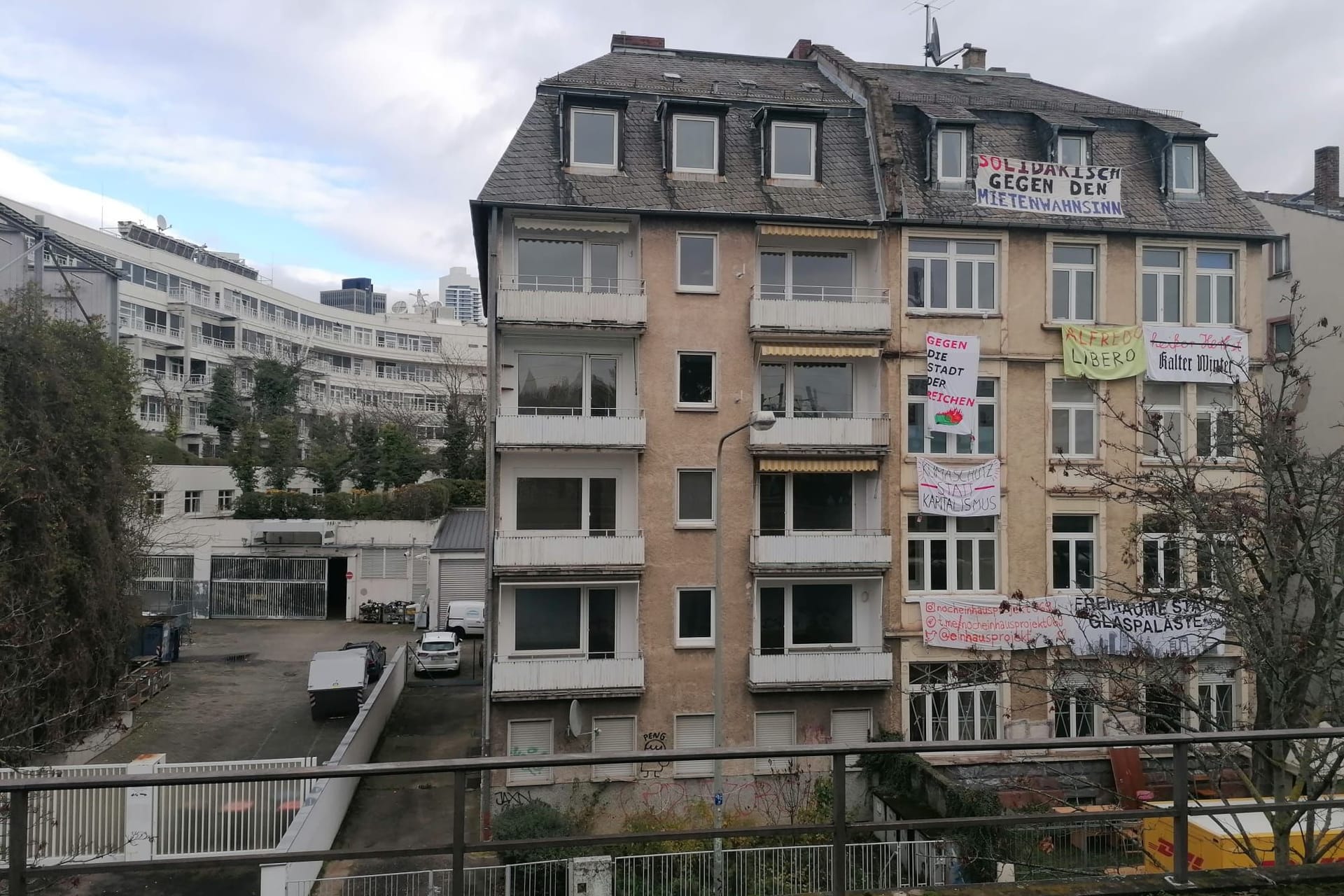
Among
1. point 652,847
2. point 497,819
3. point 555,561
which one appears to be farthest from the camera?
point 555,561

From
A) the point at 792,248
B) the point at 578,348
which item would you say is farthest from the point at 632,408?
the point at 792,248

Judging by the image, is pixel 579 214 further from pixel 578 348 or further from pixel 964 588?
pixel 964 588

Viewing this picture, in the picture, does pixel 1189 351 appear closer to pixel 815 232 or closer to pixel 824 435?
pixel 824 435

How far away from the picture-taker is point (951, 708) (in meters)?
19.8

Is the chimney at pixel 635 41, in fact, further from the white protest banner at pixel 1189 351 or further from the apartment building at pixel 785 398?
the white protest banner at pixel 1189 351

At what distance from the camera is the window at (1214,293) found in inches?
809

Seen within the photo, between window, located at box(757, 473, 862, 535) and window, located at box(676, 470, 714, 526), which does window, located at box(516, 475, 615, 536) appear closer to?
window, located at box(676, 470, 714, 526)

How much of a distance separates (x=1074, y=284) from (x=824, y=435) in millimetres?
6741

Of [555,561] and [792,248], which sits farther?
[792,248]

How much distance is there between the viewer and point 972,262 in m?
20.1

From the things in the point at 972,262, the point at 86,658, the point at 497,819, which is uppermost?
the point at 972,262

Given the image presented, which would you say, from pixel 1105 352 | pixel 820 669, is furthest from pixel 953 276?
pixel 820 669

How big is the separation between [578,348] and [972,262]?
8.86 meters

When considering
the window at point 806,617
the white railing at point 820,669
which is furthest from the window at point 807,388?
the white railing at point 820,669
